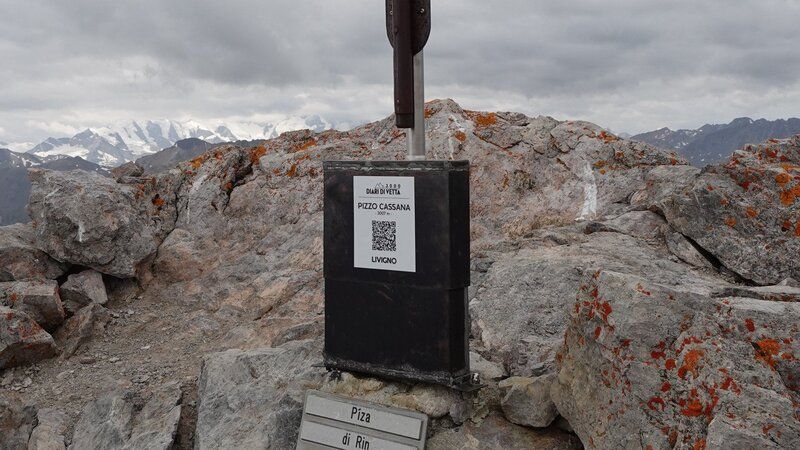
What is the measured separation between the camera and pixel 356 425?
7285 mm

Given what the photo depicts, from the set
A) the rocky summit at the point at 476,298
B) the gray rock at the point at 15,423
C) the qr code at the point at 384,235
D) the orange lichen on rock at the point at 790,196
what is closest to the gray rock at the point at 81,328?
the rocky summit at the point at 476,298

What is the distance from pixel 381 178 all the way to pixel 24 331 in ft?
24.8

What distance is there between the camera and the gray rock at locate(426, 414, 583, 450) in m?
6.88

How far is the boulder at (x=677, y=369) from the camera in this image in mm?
5383

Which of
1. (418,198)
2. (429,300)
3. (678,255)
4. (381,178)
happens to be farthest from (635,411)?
(678,255)

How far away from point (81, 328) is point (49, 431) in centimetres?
288

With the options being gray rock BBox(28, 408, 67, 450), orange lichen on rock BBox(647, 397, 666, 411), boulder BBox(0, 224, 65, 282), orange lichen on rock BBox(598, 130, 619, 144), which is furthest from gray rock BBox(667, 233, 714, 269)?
boulder BBox(0, 224, 65, 282)

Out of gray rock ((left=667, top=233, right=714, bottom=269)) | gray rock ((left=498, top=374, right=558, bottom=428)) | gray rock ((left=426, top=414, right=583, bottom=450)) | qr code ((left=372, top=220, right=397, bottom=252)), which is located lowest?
gray rock ((left=426, top=414, right=583, bottom=450))

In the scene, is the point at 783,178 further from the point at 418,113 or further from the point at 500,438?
the point at 500,438

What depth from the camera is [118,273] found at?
42.2 ft

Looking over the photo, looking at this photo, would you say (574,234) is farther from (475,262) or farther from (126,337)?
(126,337)

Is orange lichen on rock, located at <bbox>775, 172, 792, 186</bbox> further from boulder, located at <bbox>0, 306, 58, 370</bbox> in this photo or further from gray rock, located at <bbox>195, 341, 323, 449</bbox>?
boulder, located at <bbox>0, 306, 58, 370</bbox>

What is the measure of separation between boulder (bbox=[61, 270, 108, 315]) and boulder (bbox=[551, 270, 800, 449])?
967 cm

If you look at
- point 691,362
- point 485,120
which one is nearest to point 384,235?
point 691,362
